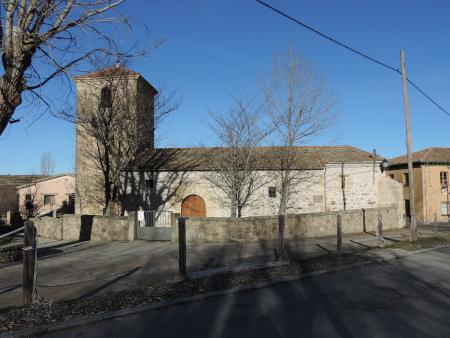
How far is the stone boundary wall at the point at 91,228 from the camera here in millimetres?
18406

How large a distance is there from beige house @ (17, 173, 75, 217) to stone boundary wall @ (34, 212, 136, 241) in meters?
26.7

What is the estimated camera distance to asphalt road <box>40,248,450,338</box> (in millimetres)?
5609

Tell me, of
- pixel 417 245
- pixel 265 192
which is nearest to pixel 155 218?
pixel 265 192

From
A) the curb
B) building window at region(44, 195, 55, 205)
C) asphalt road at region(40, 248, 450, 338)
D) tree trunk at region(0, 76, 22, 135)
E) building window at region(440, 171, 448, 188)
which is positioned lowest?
asphalt road at region(40, 248, 450, 338)

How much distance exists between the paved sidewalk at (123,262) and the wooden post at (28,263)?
362 mm

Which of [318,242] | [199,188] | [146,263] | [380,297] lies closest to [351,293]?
[380,297]

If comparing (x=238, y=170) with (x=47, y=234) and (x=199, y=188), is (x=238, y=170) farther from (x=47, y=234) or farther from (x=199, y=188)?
(x=47, y=234)

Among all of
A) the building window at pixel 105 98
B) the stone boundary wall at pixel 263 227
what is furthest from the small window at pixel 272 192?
the building window at pixel 105 98

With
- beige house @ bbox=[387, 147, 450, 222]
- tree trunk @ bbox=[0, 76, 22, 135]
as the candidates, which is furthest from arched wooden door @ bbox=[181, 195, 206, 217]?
beige house @ bbox=[387, 147, 450, 222]

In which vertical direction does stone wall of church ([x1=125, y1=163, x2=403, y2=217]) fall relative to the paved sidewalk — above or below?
above

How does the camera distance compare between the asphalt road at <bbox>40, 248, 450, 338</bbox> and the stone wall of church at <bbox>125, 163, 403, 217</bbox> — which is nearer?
the asphalt road at <bbox>40, 248, 450, 338</bbox>

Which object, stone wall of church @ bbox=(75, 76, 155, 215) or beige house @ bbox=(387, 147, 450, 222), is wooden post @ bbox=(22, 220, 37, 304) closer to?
stone wall of church @ bbox=(75, 76, 155, 215)

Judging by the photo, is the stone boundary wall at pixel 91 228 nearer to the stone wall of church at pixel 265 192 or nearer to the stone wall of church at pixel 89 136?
the stone wall of church at pixel 89 136

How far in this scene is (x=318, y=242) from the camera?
55.5 feet
